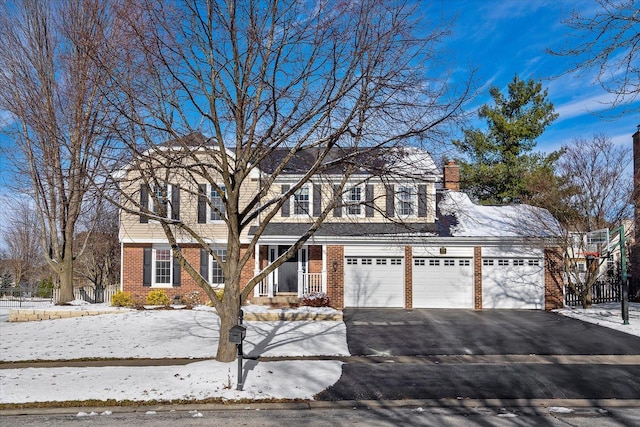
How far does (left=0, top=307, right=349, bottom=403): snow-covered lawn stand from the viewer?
9.20 metres

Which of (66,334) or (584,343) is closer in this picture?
(584,343)

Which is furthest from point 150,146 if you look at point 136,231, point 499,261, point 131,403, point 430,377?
point 499,261

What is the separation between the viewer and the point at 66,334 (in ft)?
50.6

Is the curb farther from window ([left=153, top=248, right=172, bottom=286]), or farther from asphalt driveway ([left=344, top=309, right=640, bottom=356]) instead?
window ([left=153, top=248, right=172, bottom=286])

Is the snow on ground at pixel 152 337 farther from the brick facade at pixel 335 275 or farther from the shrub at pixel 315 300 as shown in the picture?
the brick facade at pixel 335 275

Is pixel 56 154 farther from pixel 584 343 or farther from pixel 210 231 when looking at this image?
pixel 584 343

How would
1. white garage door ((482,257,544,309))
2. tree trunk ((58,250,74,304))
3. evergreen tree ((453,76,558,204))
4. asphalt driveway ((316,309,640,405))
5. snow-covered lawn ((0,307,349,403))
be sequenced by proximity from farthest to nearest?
evergreen tree ((453,76,558,204)) < tree trunk ((58,250,74,304)) < white garage door ((482,257,544,309)) < asphalt driveway ((316,309,640,405)) < snow-covered lawn ((0,307,349,403))

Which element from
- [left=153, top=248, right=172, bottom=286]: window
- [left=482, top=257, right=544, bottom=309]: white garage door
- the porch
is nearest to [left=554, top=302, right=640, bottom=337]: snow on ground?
[left=482, top=257, right=544, bottom=309]: white garage door

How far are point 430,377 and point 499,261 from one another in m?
11.1

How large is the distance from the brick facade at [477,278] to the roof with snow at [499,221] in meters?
0.68

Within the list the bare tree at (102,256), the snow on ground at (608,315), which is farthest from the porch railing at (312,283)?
the bare tree at (102,256)

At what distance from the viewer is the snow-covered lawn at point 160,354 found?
30.2ft

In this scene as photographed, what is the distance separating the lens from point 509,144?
3428 cm

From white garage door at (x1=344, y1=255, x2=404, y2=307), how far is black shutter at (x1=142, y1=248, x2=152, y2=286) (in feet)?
27.2
